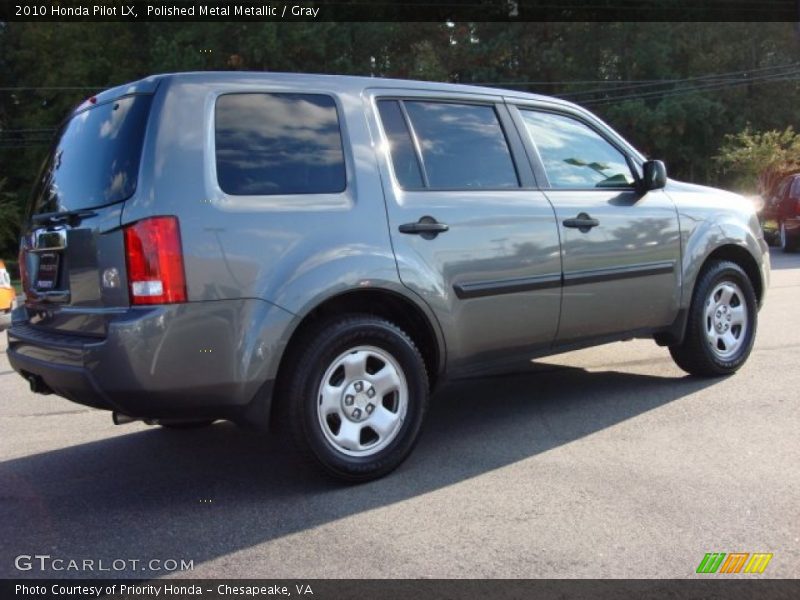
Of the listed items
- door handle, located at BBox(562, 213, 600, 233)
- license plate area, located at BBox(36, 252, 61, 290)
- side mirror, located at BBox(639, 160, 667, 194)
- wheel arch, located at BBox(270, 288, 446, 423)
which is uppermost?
side mirror, located at BBox(639, 160, 667, 194)

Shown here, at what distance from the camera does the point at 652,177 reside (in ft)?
17.0

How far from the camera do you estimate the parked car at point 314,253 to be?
11.3ft

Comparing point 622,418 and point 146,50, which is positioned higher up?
point 146,50

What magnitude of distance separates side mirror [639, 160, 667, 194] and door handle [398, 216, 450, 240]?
1.71 m

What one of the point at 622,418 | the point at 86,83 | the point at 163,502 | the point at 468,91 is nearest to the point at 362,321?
the point at 163,502

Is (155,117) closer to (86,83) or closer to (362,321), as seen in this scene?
(362,321)

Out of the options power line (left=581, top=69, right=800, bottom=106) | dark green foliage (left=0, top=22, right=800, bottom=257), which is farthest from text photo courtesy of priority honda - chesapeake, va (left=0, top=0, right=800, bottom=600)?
power line (left=581, top=69, right=800, bottom=106)

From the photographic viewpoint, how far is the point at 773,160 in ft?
99.4

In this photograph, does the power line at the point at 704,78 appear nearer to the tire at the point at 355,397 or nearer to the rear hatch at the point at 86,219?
the tire at the point at 355,397

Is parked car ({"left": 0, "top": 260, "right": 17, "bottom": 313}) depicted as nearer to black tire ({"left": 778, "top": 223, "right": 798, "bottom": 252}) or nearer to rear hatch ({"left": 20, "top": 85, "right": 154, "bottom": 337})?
rear hatch ({"left": 20, "top": 85, "right": 154, "bottom": 337})

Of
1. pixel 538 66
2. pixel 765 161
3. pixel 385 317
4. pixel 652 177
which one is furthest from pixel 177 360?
pixel 538 66

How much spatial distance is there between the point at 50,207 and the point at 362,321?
5.30ft

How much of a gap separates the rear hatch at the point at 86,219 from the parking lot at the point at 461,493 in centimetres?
88

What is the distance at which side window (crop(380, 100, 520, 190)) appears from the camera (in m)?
4.25
